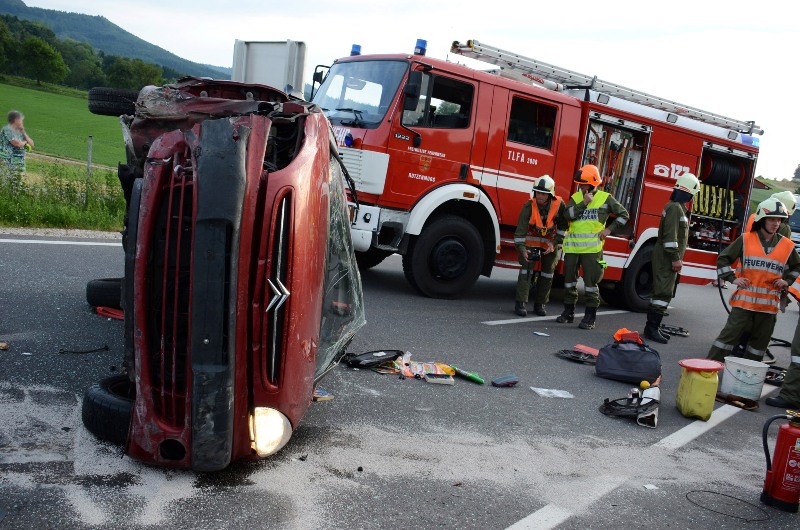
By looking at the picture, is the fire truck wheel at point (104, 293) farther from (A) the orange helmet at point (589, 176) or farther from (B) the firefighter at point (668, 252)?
(B) the firefighter at point (668, 252)

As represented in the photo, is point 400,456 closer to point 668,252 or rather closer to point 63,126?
point 668,252

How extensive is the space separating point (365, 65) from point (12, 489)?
6.86 meters

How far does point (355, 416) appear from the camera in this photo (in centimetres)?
464

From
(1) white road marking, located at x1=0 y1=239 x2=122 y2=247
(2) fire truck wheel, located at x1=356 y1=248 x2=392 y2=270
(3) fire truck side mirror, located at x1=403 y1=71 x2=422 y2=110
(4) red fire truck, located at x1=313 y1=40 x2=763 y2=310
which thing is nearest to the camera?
(3) fire truck side mirror, located at x1=403 y1=71 x2=422 y2=110

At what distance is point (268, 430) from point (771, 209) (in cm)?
575

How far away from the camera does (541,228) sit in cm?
911

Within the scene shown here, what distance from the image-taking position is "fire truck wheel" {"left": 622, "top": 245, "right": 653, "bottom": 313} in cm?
1073

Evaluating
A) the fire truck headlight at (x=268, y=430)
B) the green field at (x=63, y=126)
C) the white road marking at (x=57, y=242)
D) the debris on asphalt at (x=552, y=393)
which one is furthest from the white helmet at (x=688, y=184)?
the green field at (x=63, y=126)

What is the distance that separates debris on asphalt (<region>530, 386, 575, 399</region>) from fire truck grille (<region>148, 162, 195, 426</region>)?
334 cm

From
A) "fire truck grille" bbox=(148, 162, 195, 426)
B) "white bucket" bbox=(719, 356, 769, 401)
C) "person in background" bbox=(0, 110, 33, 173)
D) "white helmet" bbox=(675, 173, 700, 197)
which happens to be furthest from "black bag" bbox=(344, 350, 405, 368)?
"person in background" bbox=(0, 110, 33, 173)

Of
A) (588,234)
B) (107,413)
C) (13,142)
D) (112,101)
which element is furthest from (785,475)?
(13,142)

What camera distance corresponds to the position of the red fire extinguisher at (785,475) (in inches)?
162

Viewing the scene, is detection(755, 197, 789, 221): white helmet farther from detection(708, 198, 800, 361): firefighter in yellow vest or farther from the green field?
the green field

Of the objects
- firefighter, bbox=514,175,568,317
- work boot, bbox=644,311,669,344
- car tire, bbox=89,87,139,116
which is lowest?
work boot, bbox=644,311,669,344
